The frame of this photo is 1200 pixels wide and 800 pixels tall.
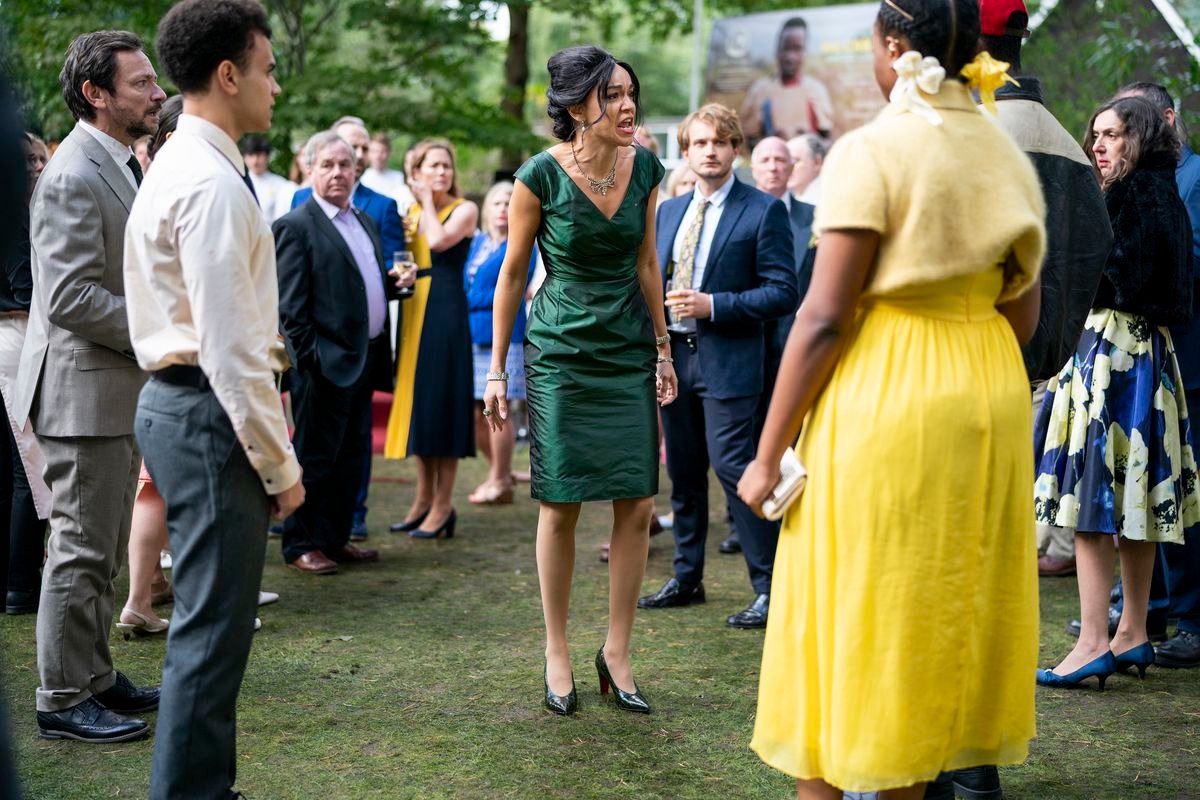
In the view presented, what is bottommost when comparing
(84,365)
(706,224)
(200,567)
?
(200,567)

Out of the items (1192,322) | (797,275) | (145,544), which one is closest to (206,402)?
(145,544)

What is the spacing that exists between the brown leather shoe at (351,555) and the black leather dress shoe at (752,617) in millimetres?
2120

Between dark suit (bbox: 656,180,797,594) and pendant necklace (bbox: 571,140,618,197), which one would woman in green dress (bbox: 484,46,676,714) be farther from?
dark suit (bbox: 656,180,797,594)

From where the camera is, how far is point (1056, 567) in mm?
6211

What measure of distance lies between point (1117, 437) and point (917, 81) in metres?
2.35

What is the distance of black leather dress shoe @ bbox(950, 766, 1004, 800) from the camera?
3.41m

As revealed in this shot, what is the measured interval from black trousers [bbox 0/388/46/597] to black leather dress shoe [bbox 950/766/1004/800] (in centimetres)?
384

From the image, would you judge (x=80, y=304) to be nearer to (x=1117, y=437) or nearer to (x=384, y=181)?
(x=1117, y=437)

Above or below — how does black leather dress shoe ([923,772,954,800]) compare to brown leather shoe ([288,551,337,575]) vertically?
above

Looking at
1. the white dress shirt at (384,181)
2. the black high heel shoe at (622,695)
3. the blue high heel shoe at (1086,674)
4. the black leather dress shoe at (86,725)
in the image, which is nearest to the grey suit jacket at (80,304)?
the black leather dress shoe at (86,725)

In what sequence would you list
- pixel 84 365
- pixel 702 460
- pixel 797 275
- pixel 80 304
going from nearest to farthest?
pixel 80 304 < pixel 84 365 < pixel 702 460 < pixel 797 275

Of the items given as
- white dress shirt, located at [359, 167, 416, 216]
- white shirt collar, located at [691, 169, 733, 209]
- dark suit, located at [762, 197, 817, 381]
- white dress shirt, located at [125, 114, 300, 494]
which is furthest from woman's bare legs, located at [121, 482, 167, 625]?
white dress shirt, located at [359, 167, 416, 216]

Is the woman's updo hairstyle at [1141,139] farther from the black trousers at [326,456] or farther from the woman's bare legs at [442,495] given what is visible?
the woman's bare legs at [442,495]

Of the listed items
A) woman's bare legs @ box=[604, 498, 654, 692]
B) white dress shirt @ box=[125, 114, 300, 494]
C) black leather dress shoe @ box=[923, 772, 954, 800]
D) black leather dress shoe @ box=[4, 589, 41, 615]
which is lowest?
black leather dress shoe @ box=[4, 589, 41, 615]
